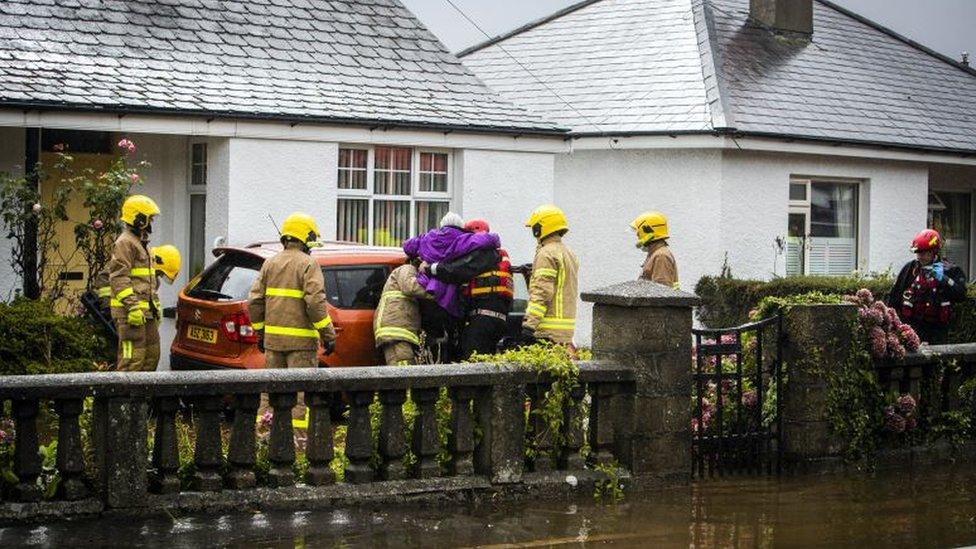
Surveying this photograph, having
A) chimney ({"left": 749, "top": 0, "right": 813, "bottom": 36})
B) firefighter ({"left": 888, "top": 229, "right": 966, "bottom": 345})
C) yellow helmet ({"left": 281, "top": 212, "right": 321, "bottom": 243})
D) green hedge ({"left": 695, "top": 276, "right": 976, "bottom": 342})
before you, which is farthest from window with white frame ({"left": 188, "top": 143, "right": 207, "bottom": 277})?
chimney ({"left": 749, "top": 0, "right": 813, "bottom": 36})

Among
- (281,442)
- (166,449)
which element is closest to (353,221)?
(281,442)

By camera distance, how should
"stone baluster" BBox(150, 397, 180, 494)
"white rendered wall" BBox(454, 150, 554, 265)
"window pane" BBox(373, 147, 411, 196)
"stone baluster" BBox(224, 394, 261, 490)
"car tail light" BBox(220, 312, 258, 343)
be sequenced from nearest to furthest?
"stone baluster" BBox(150, 397, 180, 494) → "stone baluster" BBox(224, 394, 261, 490) → "car tail light" BBox(220, 312, 258, 343) → "window pane" BBox(373, 147, 411, 196) → "white rendered wall" BBox(454, 150, 554, 265)

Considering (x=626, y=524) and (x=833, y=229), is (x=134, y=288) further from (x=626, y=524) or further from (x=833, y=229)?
(x=833, y=229)

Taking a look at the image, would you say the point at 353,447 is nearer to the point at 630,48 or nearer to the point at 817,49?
the point at 630,48

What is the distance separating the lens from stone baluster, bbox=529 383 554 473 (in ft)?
31.3

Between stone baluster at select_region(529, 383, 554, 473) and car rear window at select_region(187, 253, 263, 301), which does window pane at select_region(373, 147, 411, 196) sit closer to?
car rear window at select_region(187, 253, 263, 301)

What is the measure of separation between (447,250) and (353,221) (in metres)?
5.72

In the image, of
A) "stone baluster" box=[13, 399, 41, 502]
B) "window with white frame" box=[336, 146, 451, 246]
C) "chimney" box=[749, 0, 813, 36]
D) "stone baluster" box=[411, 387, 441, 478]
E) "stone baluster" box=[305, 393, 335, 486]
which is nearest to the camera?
"stone baluster" box=[13, 399, 41, 502]

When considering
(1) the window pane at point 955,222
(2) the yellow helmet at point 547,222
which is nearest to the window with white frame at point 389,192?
(2) the yellow helmet at point 547,222

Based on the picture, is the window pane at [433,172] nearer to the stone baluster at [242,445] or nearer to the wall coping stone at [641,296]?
the wall coping stone at [641,296]

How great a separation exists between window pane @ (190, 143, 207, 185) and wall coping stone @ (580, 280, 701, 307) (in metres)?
8.27

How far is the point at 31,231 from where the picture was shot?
15180 millimetres

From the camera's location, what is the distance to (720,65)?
→ 2206 centimetres

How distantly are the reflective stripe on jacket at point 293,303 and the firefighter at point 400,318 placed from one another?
1118 mm
